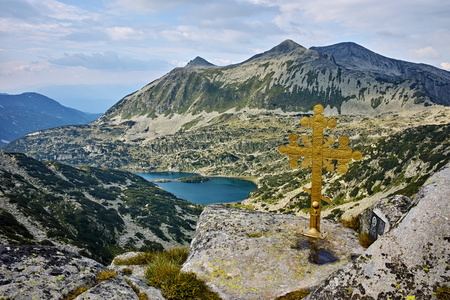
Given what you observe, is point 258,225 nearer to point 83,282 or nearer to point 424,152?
point 83,282

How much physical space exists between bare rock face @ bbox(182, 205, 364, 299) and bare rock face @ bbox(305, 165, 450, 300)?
304 centimetres

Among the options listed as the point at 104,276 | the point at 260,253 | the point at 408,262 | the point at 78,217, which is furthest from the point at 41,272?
the point at 78,217

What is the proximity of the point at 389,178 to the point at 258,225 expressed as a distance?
8619cm

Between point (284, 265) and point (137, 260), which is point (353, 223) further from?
point (137, 260)

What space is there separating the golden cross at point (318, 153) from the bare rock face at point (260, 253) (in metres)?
1.28

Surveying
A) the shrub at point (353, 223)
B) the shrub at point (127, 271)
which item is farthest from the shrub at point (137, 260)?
the shrub at point (353, 223)

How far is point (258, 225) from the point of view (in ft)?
48.3

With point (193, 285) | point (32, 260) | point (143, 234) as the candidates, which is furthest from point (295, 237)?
point (143, 234)

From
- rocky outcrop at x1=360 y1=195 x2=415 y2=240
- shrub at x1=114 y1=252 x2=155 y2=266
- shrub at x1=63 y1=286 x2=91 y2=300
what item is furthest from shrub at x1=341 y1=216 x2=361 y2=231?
shrub at x1=63 y1=286 x2=91 y2=300

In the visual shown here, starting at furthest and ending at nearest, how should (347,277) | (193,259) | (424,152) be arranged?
(424,152), (193,259), (347,277)

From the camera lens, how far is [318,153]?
14672 mm

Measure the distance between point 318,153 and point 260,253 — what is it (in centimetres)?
609

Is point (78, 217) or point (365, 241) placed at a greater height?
point (365, 241)

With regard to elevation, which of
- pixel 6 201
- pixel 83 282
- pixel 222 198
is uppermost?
pixel 83 282
